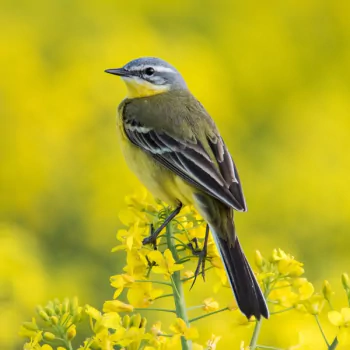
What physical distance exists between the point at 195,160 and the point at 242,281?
3.47 ft

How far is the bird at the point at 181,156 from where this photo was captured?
349 cm

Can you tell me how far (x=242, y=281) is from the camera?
10.5ft

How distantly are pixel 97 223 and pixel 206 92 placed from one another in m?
3.28

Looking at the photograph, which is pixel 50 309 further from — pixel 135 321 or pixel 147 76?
pixel 147 76

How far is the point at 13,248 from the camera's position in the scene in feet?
18.6

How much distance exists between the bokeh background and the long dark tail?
1.46 m

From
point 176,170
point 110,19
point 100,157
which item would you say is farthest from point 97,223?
point 110,19

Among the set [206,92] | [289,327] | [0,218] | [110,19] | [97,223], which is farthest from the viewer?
[110,19]

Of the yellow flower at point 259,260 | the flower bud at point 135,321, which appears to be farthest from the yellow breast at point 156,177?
the flower bud at point 135,321

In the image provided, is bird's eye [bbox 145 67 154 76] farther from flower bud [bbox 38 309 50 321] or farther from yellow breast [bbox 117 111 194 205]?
flower bud [bbox 38 309 50 321]

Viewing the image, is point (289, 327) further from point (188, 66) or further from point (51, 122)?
point (188, 66)

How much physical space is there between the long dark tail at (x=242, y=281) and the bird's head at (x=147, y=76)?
1604mm

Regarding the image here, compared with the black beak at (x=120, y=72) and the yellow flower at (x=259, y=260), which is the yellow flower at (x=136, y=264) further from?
the black beak at (x=120, y=72)

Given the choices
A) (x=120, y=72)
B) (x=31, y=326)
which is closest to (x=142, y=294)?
(x=31, y=326)
